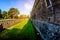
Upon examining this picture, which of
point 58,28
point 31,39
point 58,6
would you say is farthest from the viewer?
point 31,39

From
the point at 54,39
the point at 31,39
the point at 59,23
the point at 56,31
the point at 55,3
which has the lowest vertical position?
the point at 31,39

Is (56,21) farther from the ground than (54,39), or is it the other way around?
(56,21)

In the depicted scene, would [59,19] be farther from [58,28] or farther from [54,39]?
[54,39]

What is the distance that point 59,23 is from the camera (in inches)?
149

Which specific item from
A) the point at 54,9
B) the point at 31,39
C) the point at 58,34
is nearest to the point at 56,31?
the point at 58,34

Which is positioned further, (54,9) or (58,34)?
(54,9)

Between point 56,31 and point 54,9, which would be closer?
point 56,31

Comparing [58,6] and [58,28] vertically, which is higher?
[58,6]

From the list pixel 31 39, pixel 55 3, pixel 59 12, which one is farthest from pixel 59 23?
pixel 31 39

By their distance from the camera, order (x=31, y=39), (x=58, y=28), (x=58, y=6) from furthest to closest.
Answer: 1. (x=31, y=39)
2. (x=58, y=6)
3. (x=58, y=28)

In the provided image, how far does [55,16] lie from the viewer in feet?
13.3

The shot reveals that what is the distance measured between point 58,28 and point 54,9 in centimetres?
74

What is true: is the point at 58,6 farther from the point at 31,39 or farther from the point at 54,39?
the point at 31,39

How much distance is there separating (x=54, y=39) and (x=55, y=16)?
0.73 m
